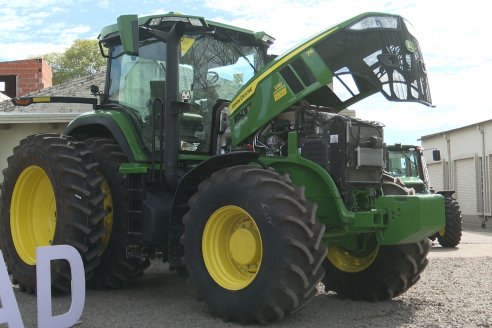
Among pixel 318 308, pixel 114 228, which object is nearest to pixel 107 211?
pixel 114 228

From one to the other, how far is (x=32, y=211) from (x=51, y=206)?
0.91 feet

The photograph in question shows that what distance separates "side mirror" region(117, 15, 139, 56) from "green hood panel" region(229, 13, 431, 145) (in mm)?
1104

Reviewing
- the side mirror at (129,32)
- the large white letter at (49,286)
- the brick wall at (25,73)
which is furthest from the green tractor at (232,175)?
the brick wall at (25,73)

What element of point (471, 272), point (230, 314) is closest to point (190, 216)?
point (230, 314)

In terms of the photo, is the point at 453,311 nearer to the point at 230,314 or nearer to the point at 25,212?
the point at 230,314

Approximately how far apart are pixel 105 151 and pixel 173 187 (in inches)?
39.5

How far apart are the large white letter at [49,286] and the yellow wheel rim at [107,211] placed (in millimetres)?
1599

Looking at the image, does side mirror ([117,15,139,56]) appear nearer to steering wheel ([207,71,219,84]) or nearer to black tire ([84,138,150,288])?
steering wheel ([207,71,219,84])

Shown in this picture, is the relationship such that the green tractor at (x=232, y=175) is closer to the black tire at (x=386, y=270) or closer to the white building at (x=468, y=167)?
the black tire at (x=386, y=270)

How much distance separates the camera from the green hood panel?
16.5 ft

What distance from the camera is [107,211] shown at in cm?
596

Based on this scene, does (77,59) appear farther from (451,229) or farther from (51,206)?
(51,206)

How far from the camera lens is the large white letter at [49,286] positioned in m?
3.99

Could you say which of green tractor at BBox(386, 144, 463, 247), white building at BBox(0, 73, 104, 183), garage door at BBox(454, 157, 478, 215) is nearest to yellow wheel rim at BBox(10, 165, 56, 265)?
white building at BBox(0, 73, 104, 183)
